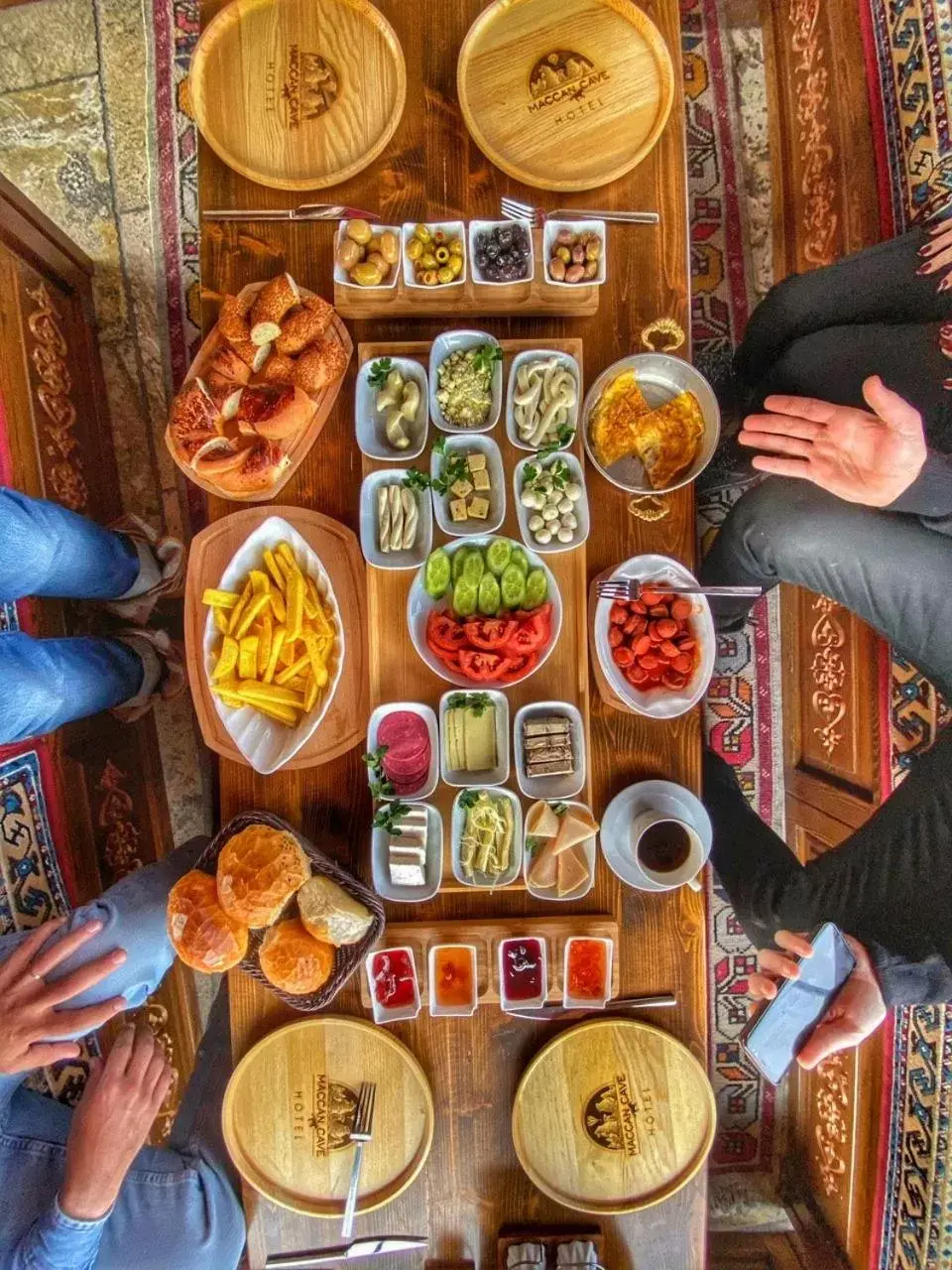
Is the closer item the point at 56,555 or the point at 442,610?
the point at 442,610

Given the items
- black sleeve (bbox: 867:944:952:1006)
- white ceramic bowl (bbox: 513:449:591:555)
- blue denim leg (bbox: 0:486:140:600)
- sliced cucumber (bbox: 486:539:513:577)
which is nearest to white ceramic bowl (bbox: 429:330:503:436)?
white ceramic bowl (bbox: 513:449:591:555)

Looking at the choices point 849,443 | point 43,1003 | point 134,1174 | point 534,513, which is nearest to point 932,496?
point 849,443

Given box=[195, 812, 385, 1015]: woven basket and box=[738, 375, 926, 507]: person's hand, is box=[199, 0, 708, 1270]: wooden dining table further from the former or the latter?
box=[738, 375, 926, 507]: person's hand

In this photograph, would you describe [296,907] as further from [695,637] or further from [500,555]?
[695,637]

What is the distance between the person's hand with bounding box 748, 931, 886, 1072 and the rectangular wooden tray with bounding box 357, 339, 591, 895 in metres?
0.61

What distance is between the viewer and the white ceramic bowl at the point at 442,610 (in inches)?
68.7

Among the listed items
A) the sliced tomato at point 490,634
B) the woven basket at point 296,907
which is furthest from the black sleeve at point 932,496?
the woven basket at point 296,907

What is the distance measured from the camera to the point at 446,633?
1721 mm

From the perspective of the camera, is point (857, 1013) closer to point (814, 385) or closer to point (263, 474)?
point (814, 385)

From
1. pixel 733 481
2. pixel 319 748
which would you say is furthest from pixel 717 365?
pixel 319 748

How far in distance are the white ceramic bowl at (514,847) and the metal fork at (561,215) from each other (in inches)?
52.1

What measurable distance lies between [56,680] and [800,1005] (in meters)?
2.03

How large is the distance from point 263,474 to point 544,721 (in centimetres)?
86

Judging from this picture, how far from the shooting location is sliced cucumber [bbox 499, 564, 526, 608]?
1.73 m
